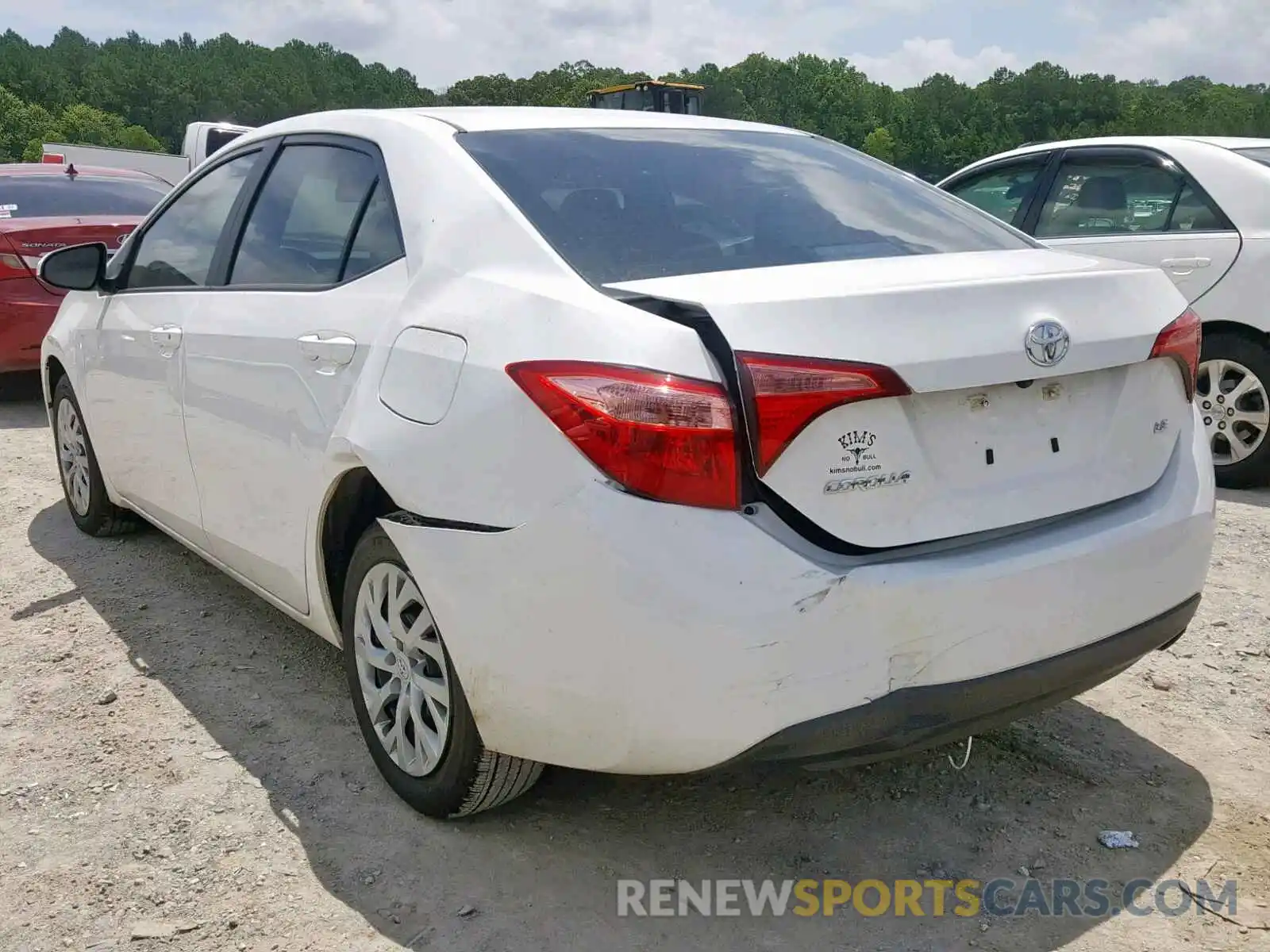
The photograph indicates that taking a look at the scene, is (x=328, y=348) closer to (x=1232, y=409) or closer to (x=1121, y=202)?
(x=1232, y=409)

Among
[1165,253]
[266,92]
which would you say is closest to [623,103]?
[1165,253]

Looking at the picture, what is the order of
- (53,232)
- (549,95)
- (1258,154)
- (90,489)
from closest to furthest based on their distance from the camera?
(90,489) → (1258,154) → (53,232) → (549,95)

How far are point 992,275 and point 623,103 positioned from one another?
102 ft

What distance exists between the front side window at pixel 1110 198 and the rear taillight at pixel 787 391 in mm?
4525

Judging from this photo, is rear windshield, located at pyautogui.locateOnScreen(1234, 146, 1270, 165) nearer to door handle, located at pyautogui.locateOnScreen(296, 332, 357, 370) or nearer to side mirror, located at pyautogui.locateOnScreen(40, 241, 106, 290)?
door handle, located at pyautogui.locateOnScreen(296, 332, 357, 370)

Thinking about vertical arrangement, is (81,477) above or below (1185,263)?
below

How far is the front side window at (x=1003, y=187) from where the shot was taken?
6543 millimetres

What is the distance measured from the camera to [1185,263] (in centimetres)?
556

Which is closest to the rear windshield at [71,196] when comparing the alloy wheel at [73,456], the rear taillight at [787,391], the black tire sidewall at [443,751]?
the alloy wheel at [73,456]

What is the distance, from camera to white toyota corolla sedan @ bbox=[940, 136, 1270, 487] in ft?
17.6

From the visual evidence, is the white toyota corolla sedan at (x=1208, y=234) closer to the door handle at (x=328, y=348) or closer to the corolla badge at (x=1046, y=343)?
the corolla badge at (x=1046, y=343)

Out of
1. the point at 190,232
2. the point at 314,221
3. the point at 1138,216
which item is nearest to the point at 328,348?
the point at 314,221

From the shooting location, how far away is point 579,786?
2828 mm

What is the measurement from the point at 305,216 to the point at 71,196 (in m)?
6.18
